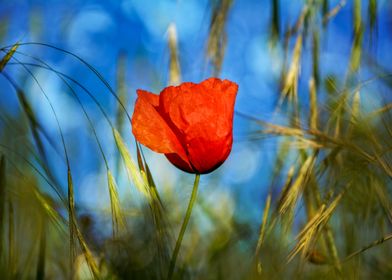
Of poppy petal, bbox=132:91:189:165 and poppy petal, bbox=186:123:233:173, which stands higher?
poppy petal, bbox=132:91:189:165

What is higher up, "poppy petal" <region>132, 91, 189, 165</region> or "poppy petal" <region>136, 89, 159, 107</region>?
"poppy petal" <region>136, 89, 159, 107</region>

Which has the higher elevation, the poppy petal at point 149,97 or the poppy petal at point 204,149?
the poppy petal at point 149,97

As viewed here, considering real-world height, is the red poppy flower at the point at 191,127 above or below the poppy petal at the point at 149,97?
below

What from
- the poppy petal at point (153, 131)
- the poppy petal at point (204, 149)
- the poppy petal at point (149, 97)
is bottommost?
the poppy petal at point (204, 149)

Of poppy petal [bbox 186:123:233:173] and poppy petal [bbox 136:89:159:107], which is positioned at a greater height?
poppy petal [bbox 136:89:159:107]

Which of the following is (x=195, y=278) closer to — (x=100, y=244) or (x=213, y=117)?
(x=100, y=244)

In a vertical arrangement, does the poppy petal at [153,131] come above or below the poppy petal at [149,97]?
below

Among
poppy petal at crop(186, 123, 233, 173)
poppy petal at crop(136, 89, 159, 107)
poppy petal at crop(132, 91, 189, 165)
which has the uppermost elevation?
poppy petal at crop(136, 89, 159, 107)

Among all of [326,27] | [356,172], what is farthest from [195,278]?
[326,27]
